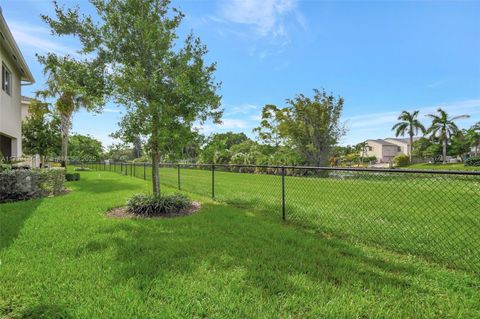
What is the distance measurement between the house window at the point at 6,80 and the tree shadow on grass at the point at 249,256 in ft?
30.8

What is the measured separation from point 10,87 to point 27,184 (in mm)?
5792

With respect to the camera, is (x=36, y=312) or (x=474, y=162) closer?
(x=36, y=312)

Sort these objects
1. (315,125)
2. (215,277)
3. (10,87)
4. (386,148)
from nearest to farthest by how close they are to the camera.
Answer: (215,277) < (10,87) < (315,125) < (386,148)

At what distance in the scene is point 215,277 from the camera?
2775 mm

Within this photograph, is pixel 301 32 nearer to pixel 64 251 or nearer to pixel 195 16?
pixel 195 16

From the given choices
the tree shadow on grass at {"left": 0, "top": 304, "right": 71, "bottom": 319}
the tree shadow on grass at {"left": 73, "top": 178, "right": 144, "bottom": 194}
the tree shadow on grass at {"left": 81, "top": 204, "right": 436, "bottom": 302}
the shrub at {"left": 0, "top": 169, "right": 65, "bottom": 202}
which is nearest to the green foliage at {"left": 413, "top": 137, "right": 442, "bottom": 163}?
the tree shadow on grass at {"left": 73, "top": 178, "right": 144, "bottom": 194}

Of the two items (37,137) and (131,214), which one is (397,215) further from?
(37,137)

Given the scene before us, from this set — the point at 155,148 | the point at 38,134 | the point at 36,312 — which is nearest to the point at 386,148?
the point at 38,134

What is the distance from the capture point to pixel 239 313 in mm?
2164

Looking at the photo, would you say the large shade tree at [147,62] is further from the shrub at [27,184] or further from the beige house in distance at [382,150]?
the beige house in distance at [382,150]

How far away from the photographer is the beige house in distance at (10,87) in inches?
356

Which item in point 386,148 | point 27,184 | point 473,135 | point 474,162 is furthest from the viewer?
point 386,148

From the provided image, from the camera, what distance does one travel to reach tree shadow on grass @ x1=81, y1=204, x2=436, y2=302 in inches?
108

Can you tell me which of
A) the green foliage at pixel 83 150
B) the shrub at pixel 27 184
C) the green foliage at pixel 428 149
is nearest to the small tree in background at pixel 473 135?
the green foliage at pixel 428 149
